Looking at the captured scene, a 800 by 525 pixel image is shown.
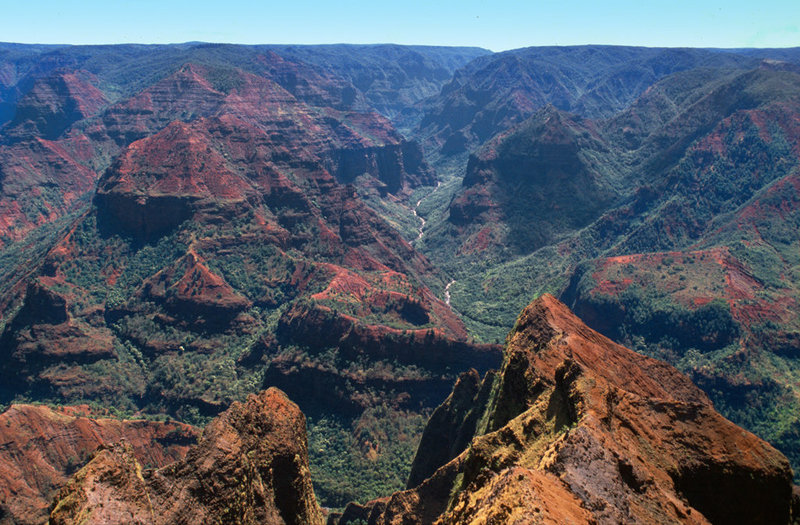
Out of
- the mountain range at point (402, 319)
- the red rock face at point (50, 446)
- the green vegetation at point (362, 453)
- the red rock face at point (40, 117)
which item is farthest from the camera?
the red rock face at point (40, 117)

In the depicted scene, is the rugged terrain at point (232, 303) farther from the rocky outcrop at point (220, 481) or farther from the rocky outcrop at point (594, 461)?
the rocky outcrop at point (220, 481)

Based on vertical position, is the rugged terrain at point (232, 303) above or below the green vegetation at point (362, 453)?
above

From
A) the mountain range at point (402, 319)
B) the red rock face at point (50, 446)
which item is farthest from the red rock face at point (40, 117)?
the red rock face at point (50, 446)

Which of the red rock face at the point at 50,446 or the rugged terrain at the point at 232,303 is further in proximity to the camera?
the rugged terrain at the point at 232,303

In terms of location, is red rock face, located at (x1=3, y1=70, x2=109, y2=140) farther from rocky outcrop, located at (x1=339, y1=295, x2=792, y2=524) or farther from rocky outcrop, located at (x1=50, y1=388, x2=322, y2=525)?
rocky outcrop, located at (x1=339, y1=295, x2=792, y2=524)

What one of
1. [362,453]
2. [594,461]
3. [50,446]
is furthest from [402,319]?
[594,461]

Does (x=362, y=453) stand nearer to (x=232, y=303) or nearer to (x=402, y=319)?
(x=402, y=319)

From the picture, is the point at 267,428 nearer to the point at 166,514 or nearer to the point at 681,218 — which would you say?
the point at 166,514

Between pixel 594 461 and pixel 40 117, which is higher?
pixel 40 117
